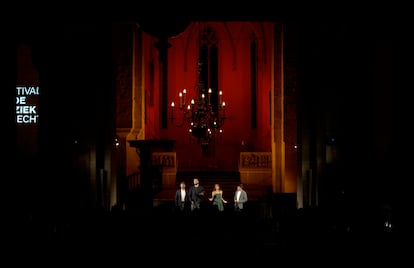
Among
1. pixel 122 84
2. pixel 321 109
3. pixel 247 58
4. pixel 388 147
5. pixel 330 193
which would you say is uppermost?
pixel 247 58

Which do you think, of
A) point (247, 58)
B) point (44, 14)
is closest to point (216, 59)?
point (247, 58)

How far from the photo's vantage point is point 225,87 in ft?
82.7

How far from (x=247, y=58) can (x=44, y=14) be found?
661 inches

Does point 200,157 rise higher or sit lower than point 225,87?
lower

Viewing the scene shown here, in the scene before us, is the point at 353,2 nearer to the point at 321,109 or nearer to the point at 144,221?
the point at 321,109

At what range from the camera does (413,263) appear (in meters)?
4.40

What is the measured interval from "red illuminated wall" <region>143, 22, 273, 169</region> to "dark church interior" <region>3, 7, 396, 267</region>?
0.71ft

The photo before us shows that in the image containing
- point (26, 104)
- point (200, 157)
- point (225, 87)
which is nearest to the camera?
point (26, 104)

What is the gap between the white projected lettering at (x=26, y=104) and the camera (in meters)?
15.9

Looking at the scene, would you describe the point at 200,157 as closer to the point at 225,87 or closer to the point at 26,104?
the point at 225,87

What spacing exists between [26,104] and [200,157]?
10.3m

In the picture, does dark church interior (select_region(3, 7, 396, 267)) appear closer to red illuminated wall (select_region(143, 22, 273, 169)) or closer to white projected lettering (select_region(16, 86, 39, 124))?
white projected lettering (select_region(16, 86, 39, 124))

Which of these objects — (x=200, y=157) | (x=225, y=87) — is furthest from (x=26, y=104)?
(x=225, y=87)

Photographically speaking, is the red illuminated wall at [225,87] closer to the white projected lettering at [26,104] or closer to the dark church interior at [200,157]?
the dark church interior at [200,157]
